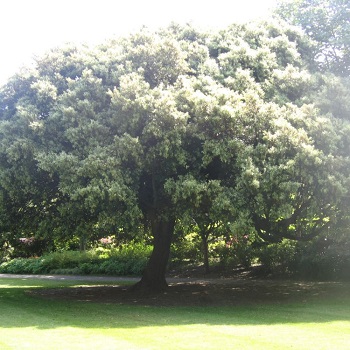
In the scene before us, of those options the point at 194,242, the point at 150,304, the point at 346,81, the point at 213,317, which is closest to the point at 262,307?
the point at 213,317

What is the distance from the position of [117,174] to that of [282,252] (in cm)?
1245

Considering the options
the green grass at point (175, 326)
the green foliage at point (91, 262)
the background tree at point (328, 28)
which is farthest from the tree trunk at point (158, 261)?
the green foliage at point (91, 262)

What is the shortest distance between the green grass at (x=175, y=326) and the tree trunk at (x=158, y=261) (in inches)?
119

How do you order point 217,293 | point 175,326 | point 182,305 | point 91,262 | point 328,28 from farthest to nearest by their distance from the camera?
point 91,262
point 328,28
point 217,293
point 182,305
point 175,326

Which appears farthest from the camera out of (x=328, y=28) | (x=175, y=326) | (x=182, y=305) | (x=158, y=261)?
(x=328, y=28)

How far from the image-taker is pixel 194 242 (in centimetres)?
2764

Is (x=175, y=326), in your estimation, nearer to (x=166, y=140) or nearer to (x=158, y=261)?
(x=166, y=140)

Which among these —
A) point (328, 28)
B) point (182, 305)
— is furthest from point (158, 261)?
point (328, 28)

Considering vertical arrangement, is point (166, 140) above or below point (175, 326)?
above

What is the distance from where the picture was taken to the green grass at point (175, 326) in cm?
845

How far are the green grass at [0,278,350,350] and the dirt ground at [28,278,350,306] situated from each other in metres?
1.01

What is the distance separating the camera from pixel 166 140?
1262 centimetres

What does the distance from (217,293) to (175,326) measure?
22.3 feet

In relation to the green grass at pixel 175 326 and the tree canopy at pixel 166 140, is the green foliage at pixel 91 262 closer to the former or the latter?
the tree canopy at pixel 166 140
